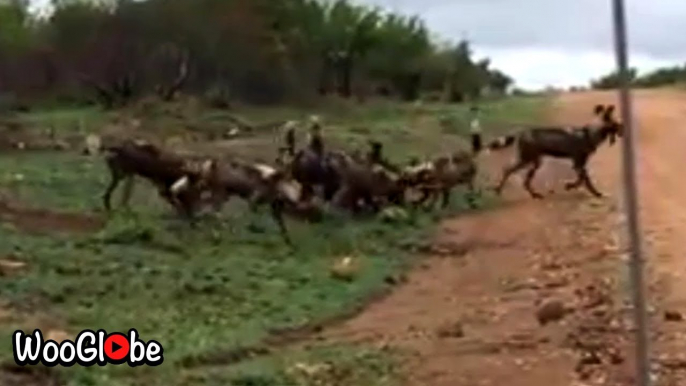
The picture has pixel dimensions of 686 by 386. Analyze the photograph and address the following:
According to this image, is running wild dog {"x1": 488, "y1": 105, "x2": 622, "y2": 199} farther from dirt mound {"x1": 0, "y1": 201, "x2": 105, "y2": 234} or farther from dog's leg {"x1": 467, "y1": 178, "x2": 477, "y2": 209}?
dirt mound {"x1": 0, "y1": 201, "x2": 105, "y2": 234}

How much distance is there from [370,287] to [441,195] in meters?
7.60

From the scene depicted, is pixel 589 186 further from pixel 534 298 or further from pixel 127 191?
pixel 534 298

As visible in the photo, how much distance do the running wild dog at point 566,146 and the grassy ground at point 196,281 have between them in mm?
1083

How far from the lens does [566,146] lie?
24.6m

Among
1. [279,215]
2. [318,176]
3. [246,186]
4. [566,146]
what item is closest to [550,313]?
[279,215]

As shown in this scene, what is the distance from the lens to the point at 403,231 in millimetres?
20625

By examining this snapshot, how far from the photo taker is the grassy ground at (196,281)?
11.5m

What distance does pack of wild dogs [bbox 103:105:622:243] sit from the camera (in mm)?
19359

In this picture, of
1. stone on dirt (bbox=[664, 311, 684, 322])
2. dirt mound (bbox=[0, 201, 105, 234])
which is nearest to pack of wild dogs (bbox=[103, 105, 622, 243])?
dirt mound (bbox=[0, 201, 105, 234])

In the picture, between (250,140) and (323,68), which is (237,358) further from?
(323,68)

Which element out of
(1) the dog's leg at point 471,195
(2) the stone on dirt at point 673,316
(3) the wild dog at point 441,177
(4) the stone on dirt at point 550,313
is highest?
(3) the wild dog at point 441,177

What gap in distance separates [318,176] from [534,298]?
675 centimetres

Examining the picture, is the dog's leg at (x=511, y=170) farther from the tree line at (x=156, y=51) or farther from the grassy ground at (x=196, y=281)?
the tree line at (x=156, y=51)

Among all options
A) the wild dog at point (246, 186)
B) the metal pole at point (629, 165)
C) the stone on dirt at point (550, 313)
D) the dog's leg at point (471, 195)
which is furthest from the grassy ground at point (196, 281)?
the metal pole at point (629, 165)
